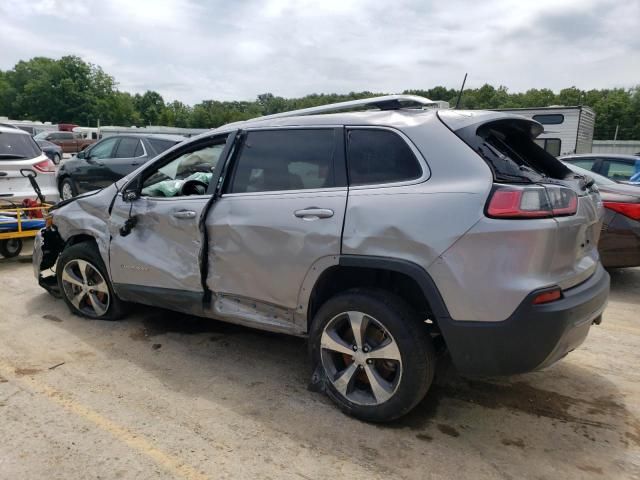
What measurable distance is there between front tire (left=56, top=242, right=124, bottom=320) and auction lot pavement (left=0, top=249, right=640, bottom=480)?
0.33 metres

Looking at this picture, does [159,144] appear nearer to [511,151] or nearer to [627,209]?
[627,209]

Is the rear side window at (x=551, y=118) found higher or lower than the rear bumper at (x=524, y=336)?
higher

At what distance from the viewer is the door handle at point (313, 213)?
2.89 metres

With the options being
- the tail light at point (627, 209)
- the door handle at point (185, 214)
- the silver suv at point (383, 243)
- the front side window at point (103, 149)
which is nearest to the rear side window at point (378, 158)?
the silver suv at point (383, 243)

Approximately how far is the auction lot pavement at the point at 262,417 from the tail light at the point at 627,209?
1.80 m

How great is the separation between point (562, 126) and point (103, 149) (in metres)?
12.1

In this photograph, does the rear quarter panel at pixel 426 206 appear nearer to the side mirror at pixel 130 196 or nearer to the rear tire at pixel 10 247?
the side mirror at pixel 130 196

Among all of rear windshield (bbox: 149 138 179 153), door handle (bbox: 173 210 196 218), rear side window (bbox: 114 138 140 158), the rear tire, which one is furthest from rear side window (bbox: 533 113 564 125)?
the rear tire

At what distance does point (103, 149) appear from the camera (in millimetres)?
10805

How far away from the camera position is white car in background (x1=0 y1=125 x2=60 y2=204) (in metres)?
6.91

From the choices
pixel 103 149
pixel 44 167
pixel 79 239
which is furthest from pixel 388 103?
pixel 103 149

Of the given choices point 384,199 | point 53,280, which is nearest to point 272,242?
point 384,199

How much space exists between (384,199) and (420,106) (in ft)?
2.95

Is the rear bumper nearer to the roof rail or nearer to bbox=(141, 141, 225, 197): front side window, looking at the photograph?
the roof rail
